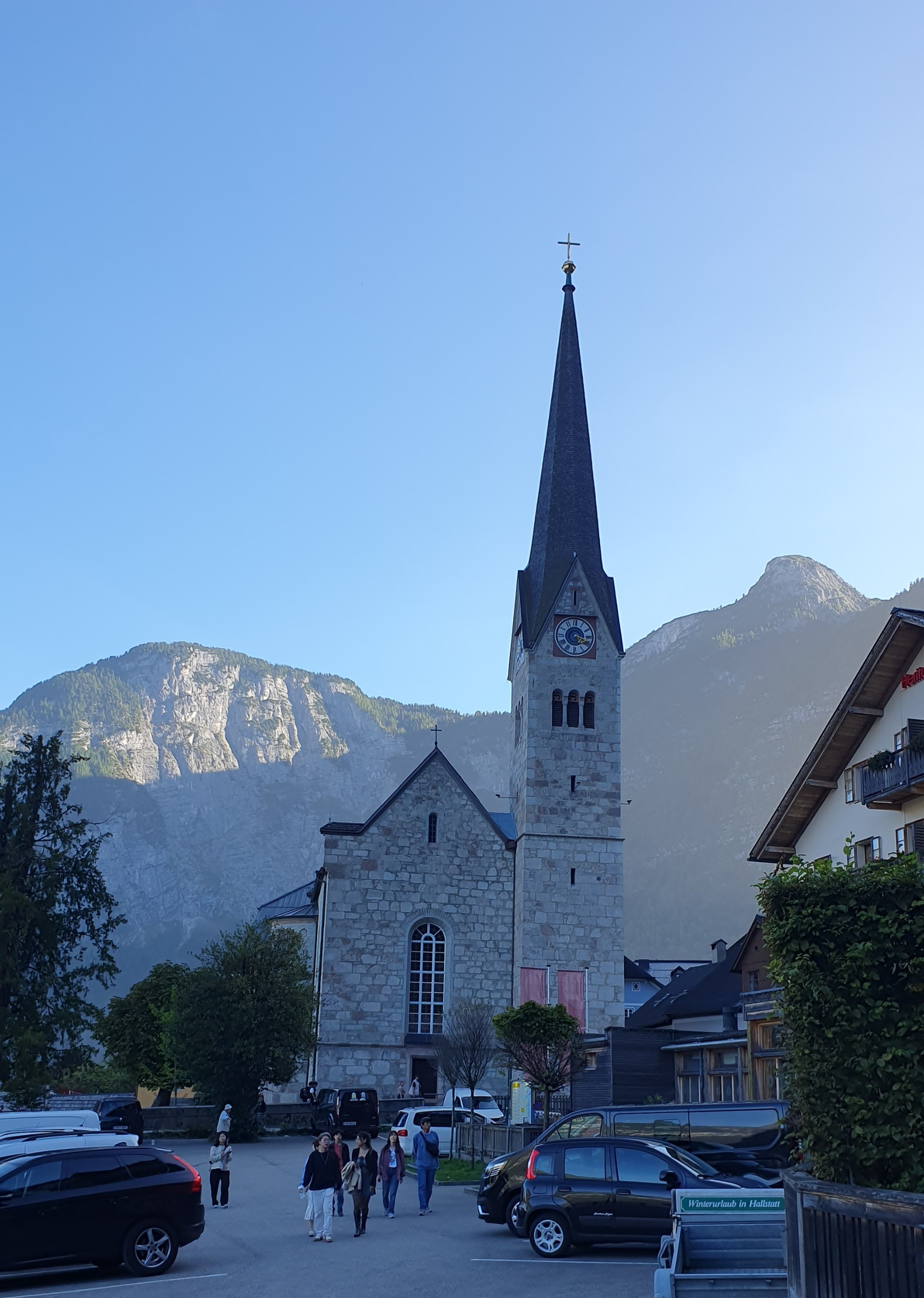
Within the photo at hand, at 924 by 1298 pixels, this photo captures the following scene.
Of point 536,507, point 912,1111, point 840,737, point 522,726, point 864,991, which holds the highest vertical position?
point 536,507

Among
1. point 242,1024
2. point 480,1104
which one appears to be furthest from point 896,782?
point 242,1024

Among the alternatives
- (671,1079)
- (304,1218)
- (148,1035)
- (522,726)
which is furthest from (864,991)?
(148,1035)

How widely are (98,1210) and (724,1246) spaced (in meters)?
7.91

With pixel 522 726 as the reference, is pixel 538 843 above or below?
below

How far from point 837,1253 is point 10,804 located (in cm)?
4019

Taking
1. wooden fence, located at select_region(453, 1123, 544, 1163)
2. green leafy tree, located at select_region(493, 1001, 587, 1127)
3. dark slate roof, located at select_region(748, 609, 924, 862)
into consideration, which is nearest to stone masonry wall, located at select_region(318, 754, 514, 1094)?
green leafy tree, located at select_region(493, 1001, 587, 1127)

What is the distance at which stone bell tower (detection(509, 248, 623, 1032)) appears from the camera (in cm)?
5134

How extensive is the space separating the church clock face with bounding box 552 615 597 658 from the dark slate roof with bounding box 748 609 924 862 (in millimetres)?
21695

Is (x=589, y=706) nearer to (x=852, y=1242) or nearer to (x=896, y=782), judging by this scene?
(x=896, y=782)

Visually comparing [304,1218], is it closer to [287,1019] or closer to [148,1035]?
[287,1019]

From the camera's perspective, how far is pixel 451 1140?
109ft

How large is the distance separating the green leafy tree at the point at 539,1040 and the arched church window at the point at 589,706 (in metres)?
22.1

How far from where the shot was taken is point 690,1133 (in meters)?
20.5

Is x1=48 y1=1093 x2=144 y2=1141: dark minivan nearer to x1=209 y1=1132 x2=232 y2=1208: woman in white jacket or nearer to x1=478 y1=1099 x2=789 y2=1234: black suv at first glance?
x1=209 y1=1132 x2=232 y2=1208: woman in white jacket
